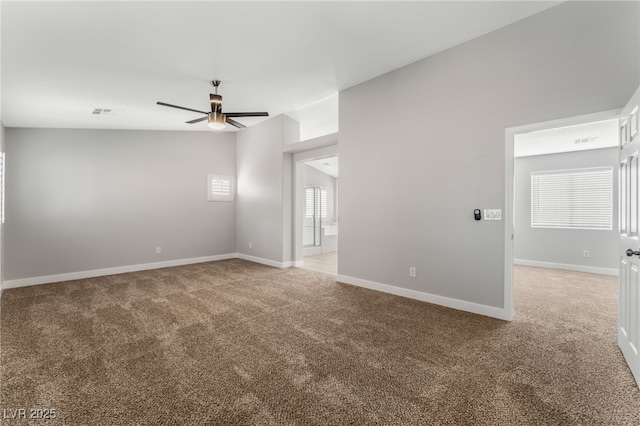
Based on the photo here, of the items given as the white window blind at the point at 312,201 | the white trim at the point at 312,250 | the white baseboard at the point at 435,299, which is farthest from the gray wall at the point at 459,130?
the white window blind at the point at 312,201

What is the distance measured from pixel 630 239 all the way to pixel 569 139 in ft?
13.0

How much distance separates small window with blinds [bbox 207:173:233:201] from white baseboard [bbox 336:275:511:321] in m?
3.81

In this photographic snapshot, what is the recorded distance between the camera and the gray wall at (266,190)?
612 centimetres

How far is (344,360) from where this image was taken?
236 cm

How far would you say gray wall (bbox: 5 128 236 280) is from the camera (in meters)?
4.80

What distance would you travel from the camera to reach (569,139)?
5.29 meters

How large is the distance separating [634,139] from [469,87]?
67.0 inches

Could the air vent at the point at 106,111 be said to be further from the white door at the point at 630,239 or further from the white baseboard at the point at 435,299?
the white door at the point at 630,239

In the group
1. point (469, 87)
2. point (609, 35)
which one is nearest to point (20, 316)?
point (469, 87)

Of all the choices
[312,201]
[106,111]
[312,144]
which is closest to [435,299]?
[312,144]

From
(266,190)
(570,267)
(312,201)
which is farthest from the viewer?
(312,201)

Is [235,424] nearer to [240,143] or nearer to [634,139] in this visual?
[634,139]

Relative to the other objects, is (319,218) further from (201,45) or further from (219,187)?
(201,45)

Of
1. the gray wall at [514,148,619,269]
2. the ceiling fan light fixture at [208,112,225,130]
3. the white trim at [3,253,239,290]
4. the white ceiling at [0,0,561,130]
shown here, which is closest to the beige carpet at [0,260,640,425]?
the white trim at [3,253,239,290]
